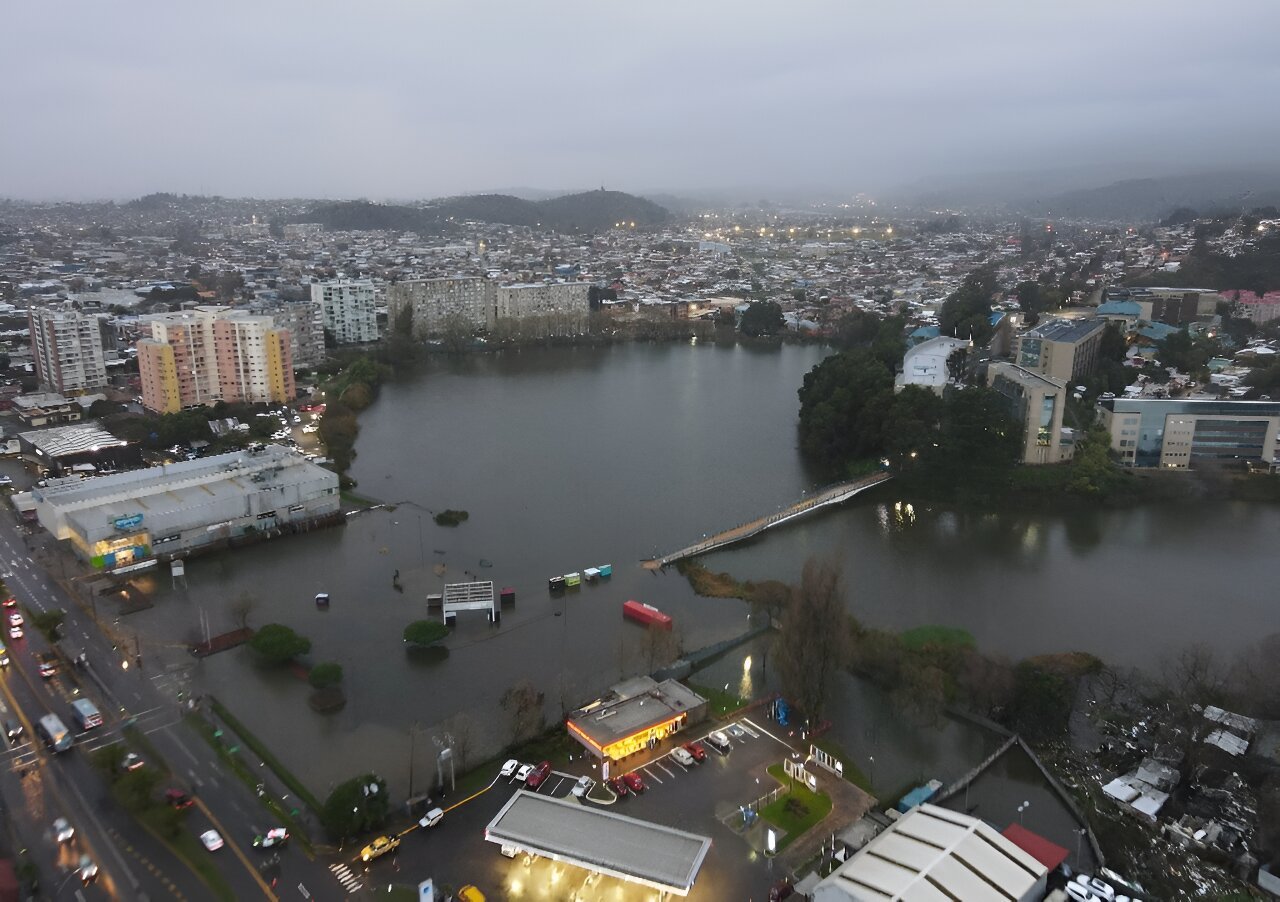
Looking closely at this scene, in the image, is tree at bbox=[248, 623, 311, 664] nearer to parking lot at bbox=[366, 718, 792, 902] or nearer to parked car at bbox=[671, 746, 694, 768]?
parking lot at bbox=[366, 718, 792, 902]

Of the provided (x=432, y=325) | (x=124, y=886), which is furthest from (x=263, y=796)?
(x=432, y=325)

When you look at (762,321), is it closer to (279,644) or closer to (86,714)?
(279,644)

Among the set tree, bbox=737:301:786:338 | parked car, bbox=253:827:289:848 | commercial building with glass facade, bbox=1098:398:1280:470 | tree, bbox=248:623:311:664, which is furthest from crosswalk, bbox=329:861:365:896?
tree, bbox=737:301:786:338

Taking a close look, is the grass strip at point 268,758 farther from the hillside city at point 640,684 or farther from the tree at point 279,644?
the tree at point 279,644

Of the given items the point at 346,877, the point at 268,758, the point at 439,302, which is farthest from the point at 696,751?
the point at 439,302

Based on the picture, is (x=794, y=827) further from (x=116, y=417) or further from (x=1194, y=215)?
(x=1194, y=215)

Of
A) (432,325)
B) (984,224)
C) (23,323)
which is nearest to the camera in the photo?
(23,323)
